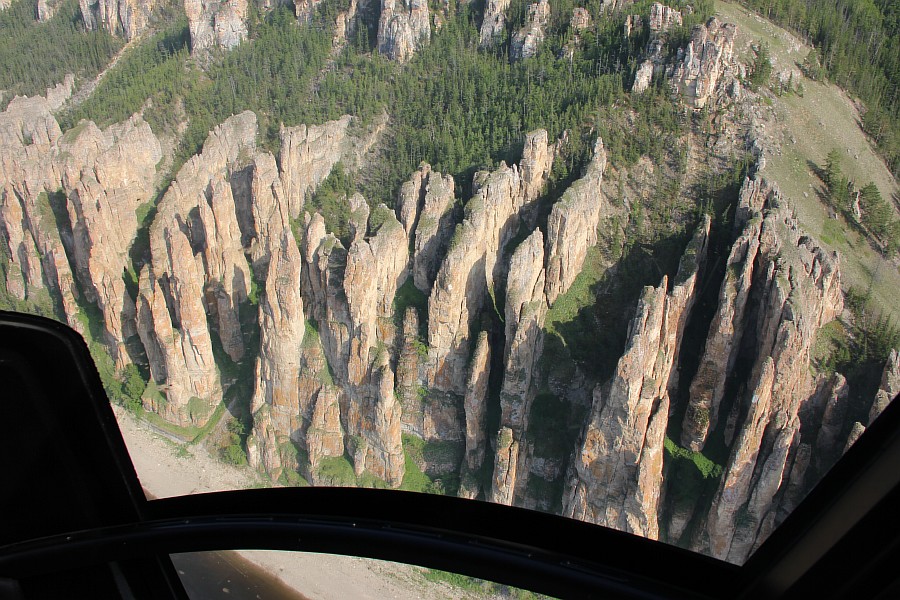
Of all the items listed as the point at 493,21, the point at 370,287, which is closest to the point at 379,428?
the point at 370,287

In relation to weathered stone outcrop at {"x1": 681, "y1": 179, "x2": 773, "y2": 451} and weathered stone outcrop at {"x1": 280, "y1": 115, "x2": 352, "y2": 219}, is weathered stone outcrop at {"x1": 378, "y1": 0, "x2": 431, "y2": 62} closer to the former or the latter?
weathered stone outcrop at {"x1": 280, "y1": 115, "x2": 352, "y2": 219}

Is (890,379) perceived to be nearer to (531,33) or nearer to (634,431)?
(634,431)

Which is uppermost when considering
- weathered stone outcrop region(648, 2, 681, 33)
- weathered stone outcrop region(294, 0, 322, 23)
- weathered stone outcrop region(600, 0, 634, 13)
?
weathered stone outcrop region(648, 2, 681, 33)

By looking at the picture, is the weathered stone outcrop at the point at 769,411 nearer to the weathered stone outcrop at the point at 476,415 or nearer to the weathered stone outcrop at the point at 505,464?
the weathered stone outcrop at the point at 505,464

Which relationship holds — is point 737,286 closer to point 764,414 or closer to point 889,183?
point 764,414

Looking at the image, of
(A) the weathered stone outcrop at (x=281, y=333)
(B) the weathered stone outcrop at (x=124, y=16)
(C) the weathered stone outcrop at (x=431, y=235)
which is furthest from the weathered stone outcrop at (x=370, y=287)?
(B) the weathered stone outcrop at (x=124, y=16)

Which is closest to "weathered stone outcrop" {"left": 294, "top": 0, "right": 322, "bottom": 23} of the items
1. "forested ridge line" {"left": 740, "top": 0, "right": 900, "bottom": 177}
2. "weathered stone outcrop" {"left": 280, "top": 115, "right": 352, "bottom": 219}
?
"weathered stone outcrop" {"left": 280, "top": 115, "right": 352, "bottom": 219}

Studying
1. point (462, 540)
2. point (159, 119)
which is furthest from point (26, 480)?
point (159, 119)
